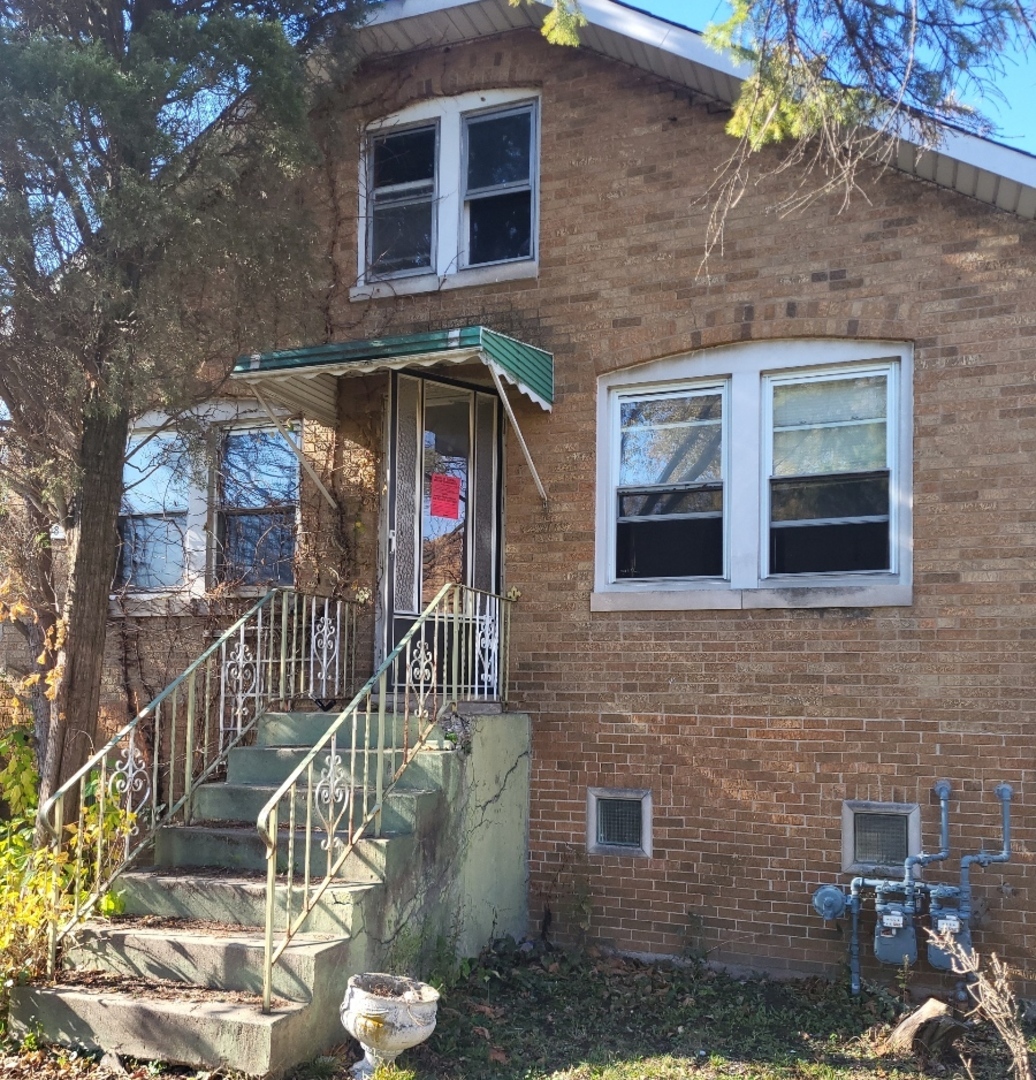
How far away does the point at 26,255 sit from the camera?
6438 mm

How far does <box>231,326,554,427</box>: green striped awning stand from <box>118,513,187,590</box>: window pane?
1.97 meters

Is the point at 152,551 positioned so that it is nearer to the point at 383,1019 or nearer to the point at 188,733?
the point at 188,733

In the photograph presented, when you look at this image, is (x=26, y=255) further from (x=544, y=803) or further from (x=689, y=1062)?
(x=689, y=1062)

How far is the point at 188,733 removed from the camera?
6766 mm

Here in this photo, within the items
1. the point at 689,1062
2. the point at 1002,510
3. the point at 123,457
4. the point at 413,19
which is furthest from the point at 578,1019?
the point at 413,19

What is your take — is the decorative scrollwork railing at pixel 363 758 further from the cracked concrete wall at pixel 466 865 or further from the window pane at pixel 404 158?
the window pane at pixel 404 158

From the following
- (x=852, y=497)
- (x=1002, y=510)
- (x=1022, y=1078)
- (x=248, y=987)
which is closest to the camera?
(x=1022, y=1078)

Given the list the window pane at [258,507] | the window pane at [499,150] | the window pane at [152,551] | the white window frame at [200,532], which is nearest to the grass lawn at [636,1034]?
the window pane at [258,507]

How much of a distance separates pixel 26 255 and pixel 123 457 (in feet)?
4.52

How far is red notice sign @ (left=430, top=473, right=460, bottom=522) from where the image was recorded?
842cm

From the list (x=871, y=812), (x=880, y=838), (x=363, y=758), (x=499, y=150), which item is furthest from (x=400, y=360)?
(x=880, y=838)

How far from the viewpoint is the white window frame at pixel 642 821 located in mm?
7559

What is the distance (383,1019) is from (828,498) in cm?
435

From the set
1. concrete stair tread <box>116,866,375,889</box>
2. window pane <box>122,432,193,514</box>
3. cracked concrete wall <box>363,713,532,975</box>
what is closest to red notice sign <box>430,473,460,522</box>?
cracked concrete wall <box>363,713,532,975</box>
